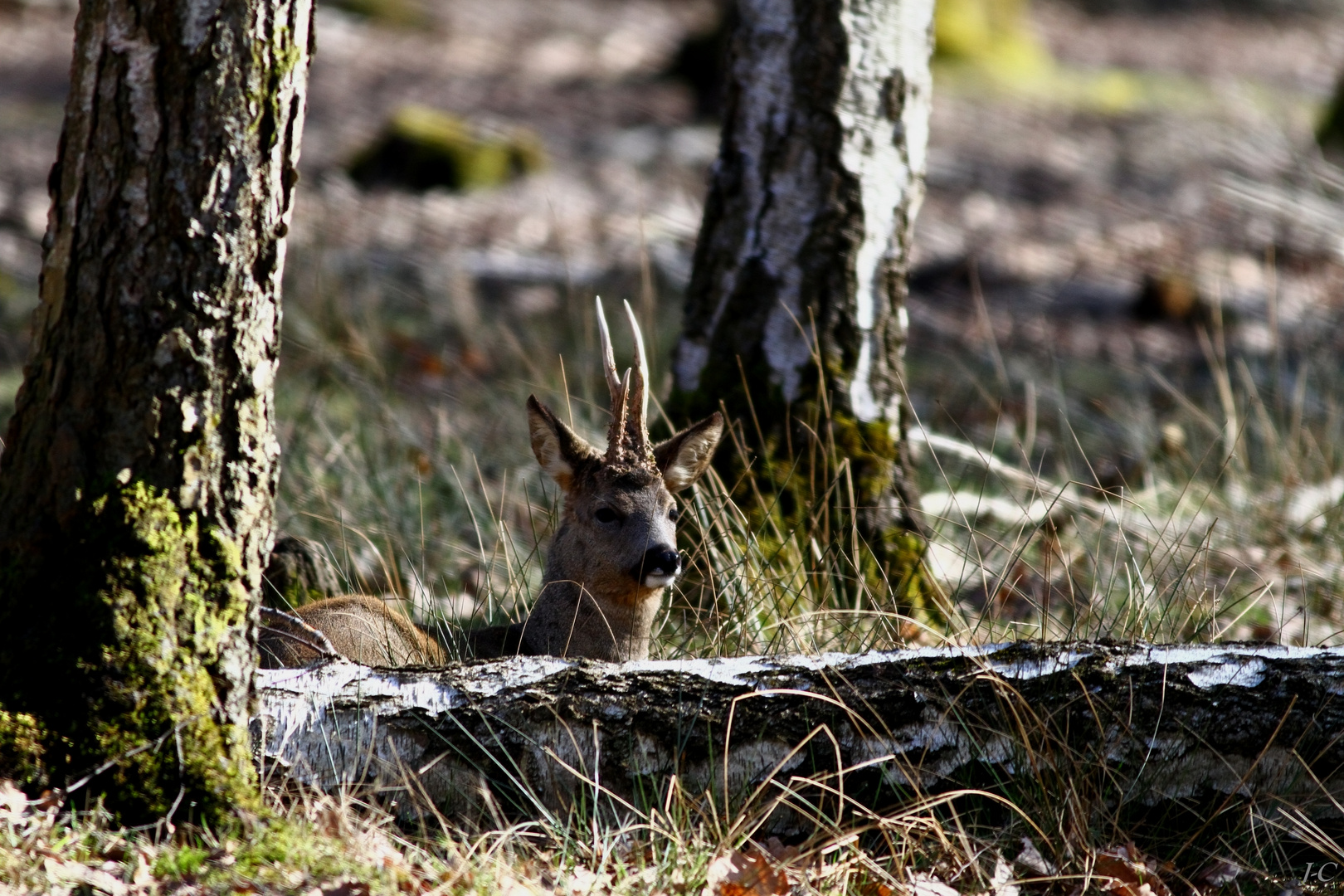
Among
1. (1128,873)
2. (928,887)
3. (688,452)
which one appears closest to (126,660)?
(928,887)

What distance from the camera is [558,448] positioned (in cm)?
420

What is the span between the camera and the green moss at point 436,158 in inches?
474

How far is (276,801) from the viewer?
9.36ft

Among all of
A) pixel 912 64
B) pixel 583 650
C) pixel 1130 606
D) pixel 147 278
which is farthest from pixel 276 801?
pixel 912 64

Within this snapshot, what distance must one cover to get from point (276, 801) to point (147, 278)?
1.09m

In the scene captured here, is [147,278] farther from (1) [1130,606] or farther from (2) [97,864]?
(1) [1130,606]

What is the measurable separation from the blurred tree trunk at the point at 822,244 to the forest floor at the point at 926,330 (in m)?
0.36

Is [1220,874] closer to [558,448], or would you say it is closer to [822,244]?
[558,448]

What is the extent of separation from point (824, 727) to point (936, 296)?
25.7 ft

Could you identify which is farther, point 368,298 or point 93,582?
point 368,298

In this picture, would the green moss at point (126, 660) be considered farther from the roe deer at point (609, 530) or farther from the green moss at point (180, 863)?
the roe deer at point (609, 530)

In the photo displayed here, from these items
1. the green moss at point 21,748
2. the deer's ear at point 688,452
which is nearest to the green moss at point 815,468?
the deer's ear at point 688,452

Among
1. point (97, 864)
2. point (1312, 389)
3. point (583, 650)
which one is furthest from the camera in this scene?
point (1312, 389)

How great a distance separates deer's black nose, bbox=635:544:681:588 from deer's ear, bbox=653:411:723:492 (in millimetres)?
308
